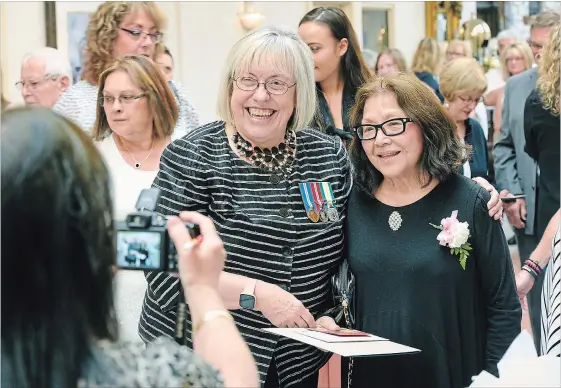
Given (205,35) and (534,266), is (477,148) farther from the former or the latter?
(205,35)

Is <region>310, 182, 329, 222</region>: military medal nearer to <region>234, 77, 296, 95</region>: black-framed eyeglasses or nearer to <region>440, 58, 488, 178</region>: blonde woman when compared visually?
<region>234, 77, 296, 95</region>: black-framed eyeglasses

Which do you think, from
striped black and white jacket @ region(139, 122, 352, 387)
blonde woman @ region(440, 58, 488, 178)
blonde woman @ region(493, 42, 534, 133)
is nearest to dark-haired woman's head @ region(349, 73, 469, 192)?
striped black and white jacket @ region(139, 122, 352, 387)

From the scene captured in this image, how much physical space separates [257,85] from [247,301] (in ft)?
2.03

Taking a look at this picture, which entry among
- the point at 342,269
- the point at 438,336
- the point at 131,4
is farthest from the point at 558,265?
the point at 131,4

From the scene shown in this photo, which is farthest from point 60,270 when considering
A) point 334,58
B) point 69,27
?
point 69,27

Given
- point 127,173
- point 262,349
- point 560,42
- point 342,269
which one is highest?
point 560,42

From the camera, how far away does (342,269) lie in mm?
2557

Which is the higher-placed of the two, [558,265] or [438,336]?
[558,265]

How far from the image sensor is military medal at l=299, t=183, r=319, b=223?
249cm

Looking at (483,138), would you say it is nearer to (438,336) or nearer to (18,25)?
(438,336)

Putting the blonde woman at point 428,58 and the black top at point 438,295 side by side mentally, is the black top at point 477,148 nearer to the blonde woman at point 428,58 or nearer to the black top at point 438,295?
the black top at point 438,295

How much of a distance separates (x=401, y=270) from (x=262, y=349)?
45cm

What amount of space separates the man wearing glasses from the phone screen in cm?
308

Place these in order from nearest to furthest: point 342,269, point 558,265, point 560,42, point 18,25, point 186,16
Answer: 1. point 558,265
2. point 342,269
3. point 560,42
4. point 18,25
5. point 186,16
